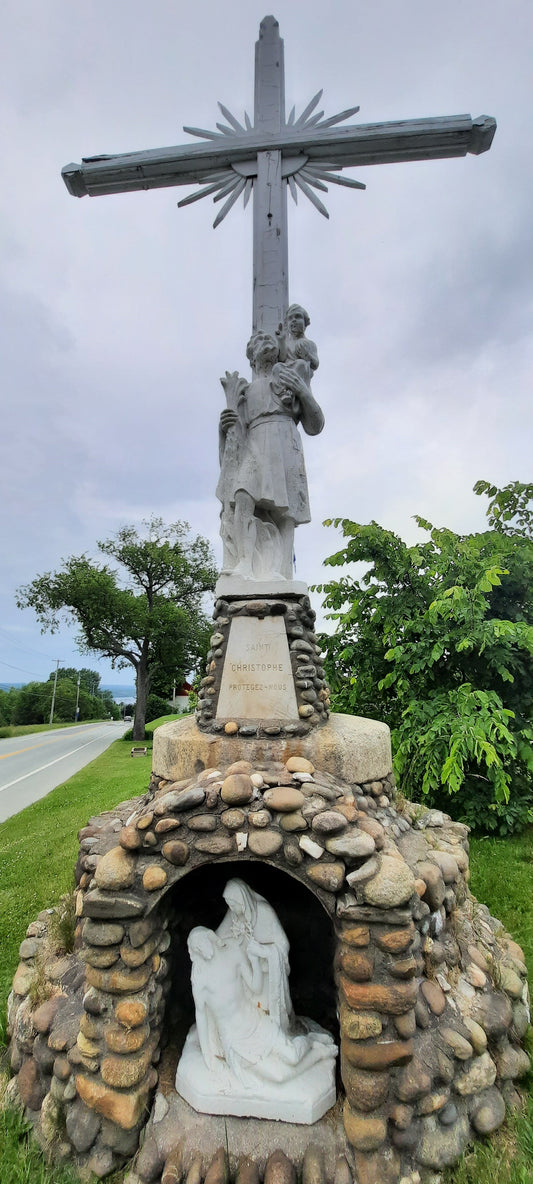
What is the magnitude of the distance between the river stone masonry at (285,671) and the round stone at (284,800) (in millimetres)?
705

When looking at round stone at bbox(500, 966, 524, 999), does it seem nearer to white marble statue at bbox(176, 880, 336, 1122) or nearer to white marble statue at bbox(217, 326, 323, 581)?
white marble statue at bbox(176, 880, 336, 1122)

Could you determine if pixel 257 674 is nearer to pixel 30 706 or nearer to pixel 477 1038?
pixel 477 1038

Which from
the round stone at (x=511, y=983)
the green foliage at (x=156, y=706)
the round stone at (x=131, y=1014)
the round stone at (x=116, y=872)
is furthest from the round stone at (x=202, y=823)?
the green foliage at (x=156, y=706)

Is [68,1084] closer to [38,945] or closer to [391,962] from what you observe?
[38,945]

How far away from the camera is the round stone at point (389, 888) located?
2.24 m

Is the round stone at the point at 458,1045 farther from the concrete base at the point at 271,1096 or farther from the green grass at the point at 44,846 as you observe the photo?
the green grass at the point at 44,846

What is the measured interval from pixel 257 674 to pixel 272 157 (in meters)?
4.74

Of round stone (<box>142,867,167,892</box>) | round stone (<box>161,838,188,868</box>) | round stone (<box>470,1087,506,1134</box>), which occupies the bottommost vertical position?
round stone (<box>470,1087,506,1134</box>)

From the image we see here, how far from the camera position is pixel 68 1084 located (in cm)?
247

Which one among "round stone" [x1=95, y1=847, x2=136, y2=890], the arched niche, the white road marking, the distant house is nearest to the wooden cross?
"round stone" [x1=95, y1=847, x2=136, y2=890]

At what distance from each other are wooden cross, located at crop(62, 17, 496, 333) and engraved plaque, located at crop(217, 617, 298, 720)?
2666 mm

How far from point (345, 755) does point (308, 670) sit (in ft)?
2.11

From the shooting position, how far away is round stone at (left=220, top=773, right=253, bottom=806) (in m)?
2.53

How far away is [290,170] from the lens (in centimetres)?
448
